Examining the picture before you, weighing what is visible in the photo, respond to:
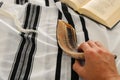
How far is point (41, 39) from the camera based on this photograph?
2.40ft

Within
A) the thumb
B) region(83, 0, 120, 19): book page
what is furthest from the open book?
the thumb

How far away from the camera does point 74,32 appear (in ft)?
2.48

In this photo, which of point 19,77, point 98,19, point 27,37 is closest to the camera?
point 19,77

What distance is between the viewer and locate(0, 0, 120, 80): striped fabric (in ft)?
2.11

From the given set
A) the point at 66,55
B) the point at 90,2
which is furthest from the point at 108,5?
the point at 66,55

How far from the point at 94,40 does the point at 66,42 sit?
0.09 meters

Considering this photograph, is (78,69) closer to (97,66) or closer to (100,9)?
(97,66)

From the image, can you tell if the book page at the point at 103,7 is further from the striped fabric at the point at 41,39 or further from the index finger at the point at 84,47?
the index finger at the point at 84,47

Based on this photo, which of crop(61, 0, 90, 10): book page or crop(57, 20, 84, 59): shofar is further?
crop(61, 0, 90, 10): book page

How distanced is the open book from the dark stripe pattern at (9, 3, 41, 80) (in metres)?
0.17

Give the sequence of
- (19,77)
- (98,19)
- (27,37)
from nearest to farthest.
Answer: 1. (19,77)
2. (27,37)
3. (98,19)

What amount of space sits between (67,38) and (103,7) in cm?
23

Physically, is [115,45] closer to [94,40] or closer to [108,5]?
[94,40]

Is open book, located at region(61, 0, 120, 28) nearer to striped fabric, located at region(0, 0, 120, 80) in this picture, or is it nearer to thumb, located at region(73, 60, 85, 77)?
striped fabric, located at region(0, 0, 120, 80)
